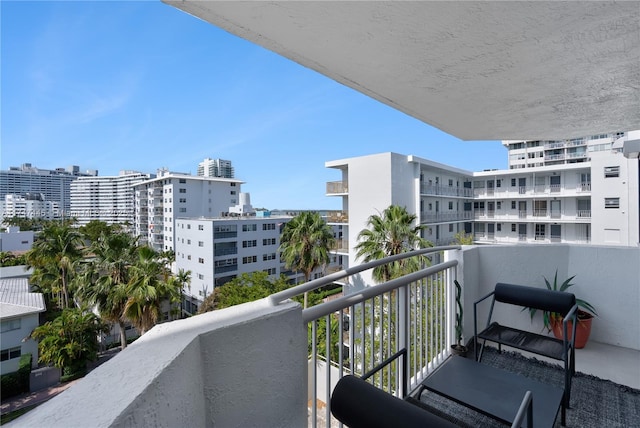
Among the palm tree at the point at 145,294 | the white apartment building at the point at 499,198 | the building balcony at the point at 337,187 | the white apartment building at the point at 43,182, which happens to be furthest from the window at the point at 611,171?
the white apartment building at the point at 43,182

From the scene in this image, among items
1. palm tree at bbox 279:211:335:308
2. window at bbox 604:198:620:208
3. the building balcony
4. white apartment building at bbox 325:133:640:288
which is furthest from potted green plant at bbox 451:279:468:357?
window at bbox 604:198:620:208

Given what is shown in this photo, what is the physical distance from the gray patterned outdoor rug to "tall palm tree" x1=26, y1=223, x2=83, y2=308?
25.1 metres

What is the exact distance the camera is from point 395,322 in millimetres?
2150

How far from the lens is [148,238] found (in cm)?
4609

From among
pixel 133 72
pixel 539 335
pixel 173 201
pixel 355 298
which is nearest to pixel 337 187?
pixel 133 72

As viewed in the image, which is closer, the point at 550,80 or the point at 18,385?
the point at 550,80

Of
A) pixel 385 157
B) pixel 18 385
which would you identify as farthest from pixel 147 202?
pixel 385 157

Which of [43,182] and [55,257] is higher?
[43,182]

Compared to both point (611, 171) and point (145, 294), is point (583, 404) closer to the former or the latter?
point (145, 294)

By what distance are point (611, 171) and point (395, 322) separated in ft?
76.7

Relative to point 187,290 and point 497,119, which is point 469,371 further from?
point 187,290

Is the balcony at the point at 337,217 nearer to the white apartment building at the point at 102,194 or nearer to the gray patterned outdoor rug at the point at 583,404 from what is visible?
the gray patterned outdoor rug at the point at 583,404

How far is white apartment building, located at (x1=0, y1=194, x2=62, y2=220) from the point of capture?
4555 cm

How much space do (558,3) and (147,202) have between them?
53.3 meters
